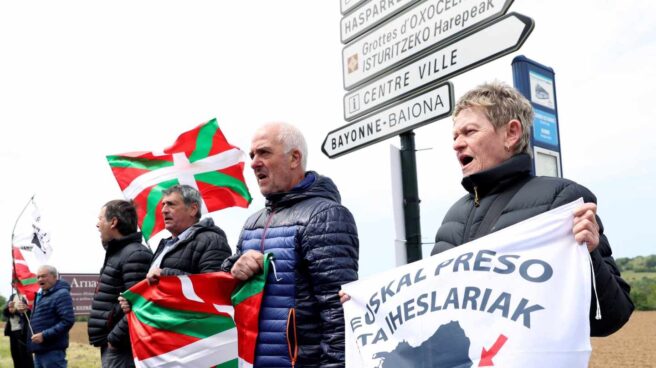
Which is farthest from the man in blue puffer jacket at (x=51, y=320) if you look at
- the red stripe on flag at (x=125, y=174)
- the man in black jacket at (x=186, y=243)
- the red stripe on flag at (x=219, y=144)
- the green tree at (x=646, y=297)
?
the green tree at (x=646, y=297)

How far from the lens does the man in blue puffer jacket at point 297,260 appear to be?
10.0ft

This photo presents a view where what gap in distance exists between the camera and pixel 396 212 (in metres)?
4.79

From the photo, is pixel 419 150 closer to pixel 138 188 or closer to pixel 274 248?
pixel 274 248

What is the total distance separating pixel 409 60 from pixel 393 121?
45 centimetres

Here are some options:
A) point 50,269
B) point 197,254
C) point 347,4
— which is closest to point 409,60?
point 347,4

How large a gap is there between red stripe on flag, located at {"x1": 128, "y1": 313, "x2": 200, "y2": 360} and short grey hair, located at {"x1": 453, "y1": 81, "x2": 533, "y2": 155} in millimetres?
2434

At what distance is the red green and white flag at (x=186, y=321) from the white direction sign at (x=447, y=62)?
6.29ft

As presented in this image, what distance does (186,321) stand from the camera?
162 inches

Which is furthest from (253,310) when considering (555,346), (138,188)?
(138,188)

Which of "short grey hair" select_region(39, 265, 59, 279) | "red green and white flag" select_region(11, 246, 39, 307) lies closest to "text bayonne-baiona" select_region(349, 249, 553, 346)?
"short grey hair" select_region(39, 265, 59, 279)

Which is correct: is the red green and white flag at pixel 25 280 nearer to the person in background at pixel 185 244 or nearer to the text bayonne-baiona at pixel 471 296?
the person in background at pixel 185 244

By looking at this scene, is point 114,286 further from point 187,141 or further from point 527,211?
point 527,211

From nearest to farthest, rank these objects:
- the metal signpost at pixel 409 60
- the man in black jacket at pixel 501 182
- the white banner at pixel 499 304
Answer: the white banner at pixel 499 304, the man in black jacket at pixel 501 182, the metal signpost at pixel 409 60

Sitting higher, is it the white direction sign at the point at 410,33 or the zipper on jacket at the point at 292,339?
the white direction sign at the point at 410,33
